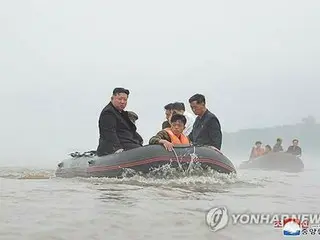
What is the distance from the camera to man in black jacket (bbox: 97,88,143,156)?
9305 mm

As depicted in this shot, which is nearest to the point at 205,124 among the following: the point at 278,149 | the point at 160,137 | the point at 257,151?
the point at 160,137

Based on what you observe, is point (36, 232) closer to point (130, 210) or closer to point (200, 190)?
point (130, 210)

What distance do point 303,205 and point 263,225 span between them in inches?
69.7

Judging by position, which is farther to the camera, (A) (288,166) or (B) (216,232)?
(A) (288,166)

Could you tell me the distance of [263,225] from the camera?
14.4ft

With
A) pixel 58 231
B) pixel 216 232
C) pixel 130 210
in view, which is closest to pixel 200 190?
pixel 130 210

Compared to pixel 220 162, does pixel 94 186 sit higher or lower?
lower

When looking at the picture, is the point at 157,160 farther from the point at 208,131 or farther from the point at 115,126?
the point at 208,131

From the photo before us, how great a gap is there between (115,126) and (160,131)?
826mm

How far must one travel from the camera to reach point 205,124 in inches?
376

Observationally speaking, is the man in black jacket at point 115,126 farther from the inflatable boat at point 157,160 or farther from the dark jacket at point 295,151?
the dark jacket at point 295,151

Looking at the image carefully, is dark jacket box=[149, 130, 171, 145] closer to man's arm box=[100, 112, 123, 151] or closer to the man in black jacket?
the man in black jacket

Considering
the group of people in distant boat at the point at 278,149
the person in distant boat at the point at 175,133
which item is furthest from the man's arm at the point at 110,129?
the group of people in distant boat at the point at 278,149

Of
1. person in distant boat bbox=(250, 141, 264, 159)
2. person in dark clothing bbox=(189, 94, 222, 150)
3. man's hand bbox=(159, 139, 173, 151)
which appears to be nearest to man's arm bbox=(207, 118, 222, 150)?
person in dark clothing bbox=(189, 94, 222, 150)
